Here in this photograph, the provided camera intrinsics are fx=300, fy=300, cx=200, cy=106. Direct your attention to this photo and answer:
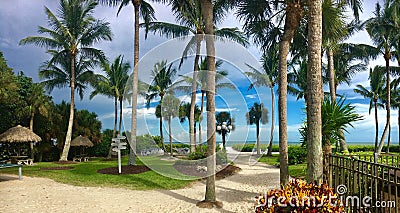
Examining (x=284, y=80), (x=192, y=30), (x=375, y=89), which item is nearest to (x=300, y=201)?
(x=284, y=80)

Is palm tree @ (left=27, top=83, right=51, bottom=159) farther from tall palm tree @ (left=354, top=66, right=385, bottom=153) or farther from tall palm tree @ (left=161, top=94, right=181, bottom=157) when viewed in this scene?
tall palm tree @ (left=354, top=66, right=385, bottom=153)

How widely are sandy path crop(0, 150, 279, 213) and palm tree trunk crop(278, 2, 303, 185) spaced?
4.67 ft

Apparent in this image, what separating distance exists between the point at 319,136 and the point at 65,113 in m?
24.5

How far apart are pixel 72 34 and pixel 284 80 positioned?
59.9 ft

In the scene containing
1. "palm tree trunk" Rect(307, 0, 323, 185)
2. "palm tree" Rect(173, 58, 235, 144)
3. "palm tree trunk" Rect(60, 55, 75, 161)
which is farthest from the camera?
"palm tree trunk" Rect(60, 55, 75, 161)

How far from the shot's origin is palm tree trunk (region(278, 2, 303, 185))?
332 inches

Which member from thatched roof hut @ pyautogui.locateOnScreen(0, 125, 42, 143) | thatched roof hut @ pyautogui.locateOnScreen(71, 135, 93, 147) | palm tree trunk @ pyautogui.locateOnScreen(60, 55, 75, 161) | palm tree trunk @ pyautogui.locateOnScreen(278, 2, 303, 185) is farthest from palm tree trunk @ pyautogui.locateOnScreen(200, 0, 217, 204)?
thatched roof hut @ pyautogui.locateOnScreen(71, 135, 93, 147)

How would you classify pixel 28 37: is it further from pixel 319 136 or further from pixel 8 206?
pixel 319 136

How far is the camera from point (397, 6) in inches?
863

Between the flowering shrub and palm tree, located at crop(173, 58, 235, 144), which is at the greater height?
palm tree, located at crop(173, 58, 235, 144)

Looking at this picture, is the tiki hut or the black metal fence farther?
the tiki hut

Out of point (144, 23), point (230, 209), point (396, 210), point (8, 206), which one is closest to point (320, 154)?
point (396, 210)

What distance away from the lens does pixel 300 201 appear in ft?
14.8

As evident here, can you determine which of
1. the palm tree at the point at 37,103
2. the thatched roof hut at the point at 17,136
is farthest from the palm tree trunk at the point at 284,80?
the palm tree at the point at 37,103
